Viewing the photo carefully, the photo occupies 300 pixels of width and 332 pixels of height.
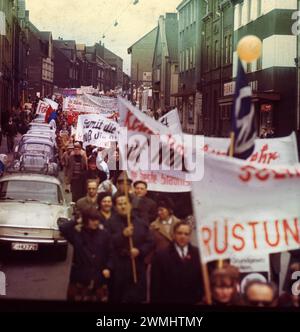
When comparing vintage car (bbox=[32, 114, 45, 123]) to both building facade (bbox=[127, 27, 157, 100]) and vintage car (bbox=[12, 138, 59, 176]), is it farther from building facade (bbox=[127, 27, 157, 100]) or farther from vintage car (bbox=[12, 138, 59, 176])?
building facade (bbox=[127, 27, 157, 100])

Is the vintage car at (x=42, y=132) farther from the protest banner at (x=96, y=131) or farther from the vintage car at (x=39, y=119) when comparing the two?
the protest banner at (x=96, y=131)

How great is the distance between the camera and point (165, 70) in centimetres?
1262

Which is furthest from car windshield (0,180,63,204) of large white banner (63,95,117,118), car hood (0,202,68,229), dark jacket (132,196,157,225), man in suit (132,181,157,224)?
large white banner (63,95,117,118)

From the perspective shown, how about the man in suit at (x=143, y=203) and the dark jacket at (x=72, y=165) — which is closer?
the man in suit at (x=143, y=203)

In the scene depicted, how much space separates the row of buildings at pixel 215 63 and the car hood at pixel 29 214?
2.54 m

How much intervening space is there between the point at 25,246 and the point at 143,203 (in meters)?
2.00

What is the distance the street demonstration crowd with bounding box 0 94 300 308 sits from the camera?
5.13m

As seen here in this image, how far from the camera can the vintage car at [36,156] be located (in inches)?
506

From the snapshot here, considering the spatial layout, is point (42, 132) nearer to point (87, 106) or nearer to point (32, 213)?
point (87, 106)

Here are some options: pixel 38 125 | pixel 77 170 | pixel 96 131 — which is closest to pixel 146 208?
pixel 77 170

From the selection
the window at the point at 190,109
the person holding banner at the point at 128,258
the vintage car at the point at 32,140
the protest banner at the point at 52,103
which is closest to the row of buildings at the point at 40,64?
the protest banner at the point at 52,103

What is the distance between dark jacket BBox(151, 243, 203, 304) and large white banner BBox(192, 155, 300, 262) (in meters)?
0.30
